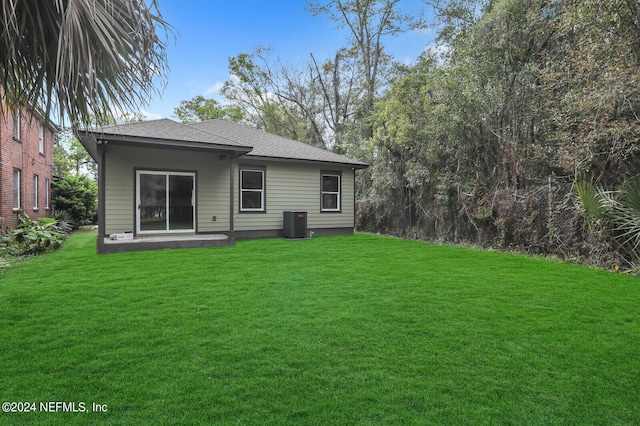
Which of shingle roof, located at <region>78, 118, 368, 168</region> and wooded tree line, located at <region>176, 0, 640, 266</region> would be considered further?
shingle roof, located at <region>78, 118, 368, 168</region>

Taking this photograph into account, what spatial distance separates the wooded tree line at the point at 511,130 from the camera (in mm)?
5715

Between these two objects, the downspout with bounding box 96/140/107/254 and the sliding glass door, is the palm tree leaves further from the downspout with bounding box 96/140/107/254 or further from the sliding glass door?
the downspout with bounding box 96/140/107/254

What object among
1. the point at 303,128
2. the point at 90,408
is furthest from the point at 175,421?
the point at 303,128

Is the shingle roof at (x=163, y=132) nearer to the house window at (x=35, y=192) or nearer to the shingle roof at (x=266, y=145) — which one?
the shingle roof at (x=266, y=145)

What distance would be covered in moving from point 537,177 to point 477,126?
196 centimetres

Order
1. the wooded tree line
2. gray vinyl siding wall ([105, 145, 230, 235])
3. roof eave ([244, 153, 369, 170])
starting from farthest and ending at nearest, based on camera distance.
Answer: roof eave ([244, 153, 369, 170]) < gray vinyl siding wall ([105, 145, 230, 235]) < the wooded tree line

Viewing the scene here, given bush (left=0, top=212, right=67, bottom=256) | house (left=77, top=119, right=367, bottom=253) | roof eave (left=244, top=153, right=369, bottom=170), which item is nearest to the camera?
bush (left=0, top=212, right=67, bottom=256)

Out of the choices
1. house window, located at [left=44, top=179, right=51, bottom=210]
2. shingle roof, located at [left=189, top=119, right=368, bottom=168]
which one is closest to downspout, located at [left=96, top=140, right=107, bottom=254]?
shingle roof, located at [left=189, top=119, right=368, bottom=168]

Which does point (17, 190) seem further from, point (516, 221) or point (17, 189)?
point (516, 221)

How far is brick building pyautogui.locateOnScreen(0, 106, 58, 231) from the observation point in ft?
30.0

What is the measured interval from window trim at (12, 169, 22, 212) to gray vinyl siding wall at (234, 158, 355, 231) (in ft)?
21.4

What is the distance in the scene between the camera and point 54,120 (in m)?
3.43

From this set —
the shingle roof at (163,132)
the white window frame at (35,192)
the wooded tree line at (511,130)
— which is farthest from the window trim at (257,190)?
the white window frame at (35,192)

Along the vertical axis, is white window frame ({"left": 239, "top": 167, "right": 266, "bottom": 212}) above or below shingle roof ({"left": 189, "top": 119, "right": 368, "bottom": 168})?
below
